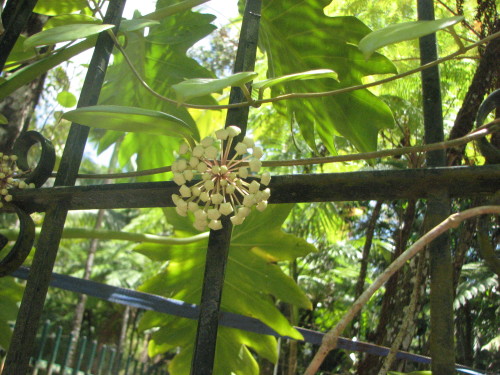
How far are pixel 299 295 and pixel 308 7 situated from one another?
386 millimetres

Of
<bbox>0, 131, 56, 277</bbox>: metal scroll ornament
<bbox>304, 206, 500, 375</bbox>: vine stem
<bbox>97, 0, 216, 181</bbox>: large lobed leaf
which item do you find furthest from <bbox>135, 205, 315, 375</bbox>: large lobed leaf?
<bbox>304, 206, 500, 375</bbox>: vine stem

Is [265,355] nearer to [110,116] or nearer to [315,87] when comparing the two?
[315,87]

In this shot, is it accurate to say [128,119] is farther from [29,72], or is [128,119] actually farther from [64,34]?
[29,72]

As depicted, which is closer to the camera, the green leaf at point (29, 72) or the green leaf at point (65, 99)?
the green leaf at point (29, 72)

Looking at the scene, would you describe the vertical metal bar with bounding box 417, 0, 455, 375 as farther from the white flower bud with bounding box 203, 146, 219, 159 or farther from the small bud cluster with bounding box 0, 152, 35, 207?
the small bud cluster with bounding box 0, 152, 35, 207

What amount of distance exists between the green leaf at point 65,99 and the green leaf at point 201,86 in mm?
704

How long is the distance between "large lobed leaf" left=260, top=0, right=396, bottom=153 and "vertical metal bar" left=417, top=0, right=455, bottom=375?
0.30ft

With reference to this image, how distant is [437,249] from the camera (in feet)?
1.19

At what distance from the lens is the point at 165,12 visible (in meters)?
0.55

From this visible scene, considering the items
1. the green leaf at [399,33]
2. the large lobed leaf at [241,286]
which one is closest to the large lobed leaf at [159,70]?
the large lobed leaf at [241,286]

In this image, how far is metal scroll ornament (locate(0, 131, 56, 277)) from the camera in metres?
0.44

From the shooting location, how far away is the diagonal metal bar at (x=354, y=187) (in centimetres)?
36

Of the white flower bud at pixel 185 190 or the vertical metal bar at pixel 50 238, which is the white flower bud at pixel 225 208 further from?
the vertical metal bar at pixel 50 238

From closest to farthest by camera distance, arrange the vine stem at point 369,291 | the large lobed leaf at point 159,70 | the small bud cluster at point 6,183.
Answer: the vine stem at point 369,291
the small bud cluster at point 6,183
the large lobed leaf at point 159,70
